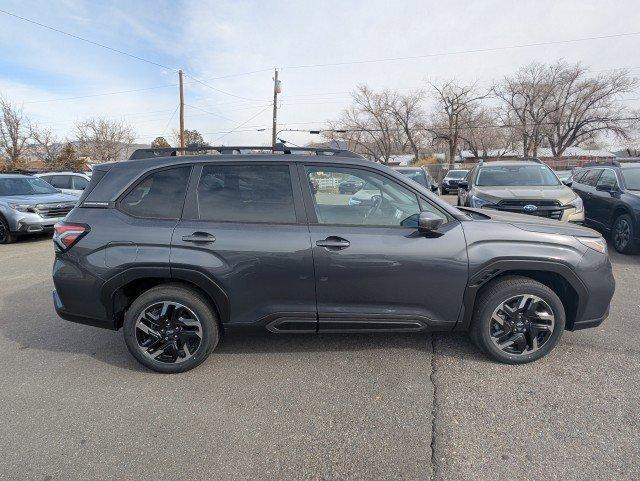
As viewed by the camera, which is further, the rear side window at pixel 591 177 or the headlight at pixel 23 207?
the headlight at pixel 23 207

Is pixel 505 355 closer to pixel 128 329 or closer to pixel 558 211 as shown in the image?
pixel 128 329

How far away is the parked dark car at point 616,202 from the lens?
662 cm

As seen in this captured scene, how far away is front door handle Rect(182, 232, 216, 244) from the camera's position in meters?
2.95

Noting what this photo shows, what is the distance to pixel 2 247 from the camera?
28.3 ft

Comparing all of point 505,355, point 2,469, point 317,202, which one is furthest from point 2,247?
point 505,355

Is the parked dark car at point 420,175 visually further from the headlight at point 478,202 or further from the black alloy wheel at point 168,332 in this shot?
the black alloy wheel at point 168,332

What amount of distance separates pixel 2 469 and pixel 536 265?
153 inches

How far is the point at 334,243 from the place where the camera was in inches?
115

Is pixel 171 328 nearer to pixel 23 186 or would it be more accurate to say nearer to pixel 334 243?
pixel 334 243

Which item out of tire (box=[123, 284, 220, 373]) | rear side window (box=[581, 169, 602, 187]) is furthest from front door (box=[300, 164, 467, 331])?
rear side window (box=[581, 169, 602, 187])

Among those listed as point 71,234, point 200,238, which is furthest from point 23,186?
point 200,238

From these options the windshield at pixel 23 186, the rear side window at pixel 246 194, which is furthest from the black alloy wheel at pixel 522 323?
the windshield at pixel 23 186

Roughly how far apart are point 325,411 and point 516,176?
7282mm

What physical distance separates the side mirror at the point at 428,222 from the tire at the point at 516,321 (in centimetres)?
75
